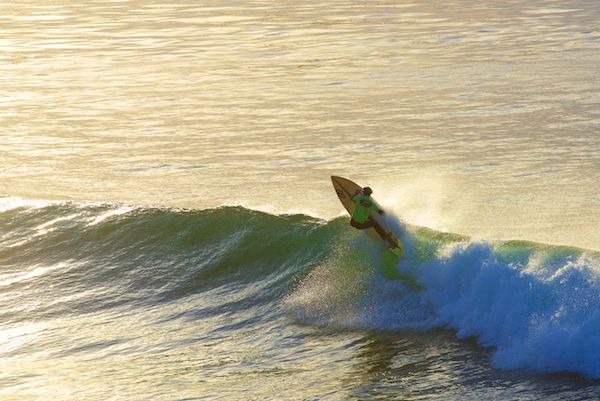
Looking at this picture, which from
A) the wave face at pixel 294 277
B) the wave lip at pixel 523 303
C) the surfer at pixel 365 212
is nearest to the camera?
the wave lip at pixel 523 303

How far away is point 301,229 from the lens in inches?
683

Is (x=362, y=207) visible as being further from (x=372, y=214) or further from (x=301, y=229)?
(x=301, y=229)

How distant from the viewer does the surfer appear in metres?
14.6

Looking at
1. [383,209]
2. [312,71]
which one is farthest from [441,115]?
[383,209]

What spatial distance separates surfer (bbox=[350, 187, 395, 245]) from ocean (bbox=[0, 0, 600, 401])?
0.36 m

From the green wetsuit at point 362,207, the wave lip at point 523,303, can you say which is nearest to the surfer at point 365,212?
the green wetsuit at point 362,207

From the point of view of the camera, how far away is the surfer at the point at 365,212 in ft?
48.0

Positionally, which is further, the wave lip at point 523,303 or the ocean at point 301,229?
the ocean at point 301,229

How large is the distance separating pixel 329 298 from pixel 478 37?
3312 centimetres

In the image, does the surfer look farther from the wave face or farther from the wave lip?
the wave lip

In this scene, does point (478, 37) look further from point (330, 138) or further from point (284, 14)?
point (330, 138)

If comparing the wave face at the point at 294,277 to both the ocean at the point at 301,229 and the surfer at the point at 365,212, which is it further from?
the surfer at the point at 365,212

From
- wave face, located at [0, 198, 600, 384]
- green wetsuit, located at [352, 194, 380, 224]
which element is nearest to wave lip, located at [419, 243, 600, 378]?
wave face, located at [0, 198, 600, 384]

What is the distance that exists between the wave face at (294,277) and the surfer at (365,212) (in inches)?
16.5
